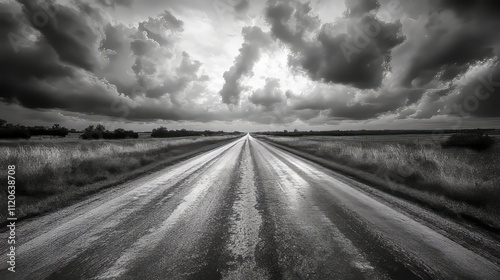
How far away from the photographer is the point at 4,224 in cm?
402

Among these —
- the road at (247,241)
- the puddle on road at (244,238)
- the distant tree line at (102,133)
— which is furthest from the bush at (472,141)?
the distant tree line at (102,133)

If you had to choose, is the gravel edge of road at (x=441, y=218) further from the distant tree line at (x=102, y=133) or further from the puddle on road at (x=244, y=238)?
the distant tree line at (x=102, y=133)

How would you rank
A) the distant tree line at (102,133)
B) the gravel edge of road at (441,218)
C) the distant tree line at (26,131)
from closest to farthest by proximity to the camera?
the gravel edge of road at (441,218), the distant tree line at (26,131), the distant tree line at (102,133)

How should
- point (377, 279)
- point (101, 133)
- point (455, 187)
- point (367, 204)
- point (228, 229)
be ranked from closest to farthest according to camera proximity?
1. point (377, 279)
2. point (228, 229)
3. point (367, 204)
4. point (455, 187)
5. point (101, 133)

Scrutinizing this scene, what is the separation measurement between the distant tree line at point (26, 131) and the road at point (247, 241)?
173 ft

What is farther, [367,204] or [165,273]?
[367,204]

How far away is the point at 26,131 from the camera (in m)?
38.7

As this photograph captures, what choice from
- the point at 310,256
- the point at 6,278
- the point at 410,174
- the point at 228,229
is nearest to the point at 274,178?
the point at 228,229

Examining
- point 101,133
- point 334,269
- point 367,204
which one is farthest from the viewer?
point 101,133

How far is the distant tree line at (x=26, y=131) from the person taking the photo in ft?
122

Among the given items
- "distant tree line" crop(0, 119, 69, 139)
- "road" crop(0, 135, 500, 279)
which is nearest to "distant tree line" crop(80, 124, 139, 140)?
"distant tree line" crop(0, 119, 69, 139)

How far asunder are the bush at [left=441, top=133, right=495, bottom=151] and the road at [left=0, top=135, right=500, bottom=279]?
24.2 metres

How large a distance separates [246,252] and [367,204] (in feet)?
13.0

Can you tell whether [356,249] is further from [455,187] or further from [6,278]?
[455,187]
